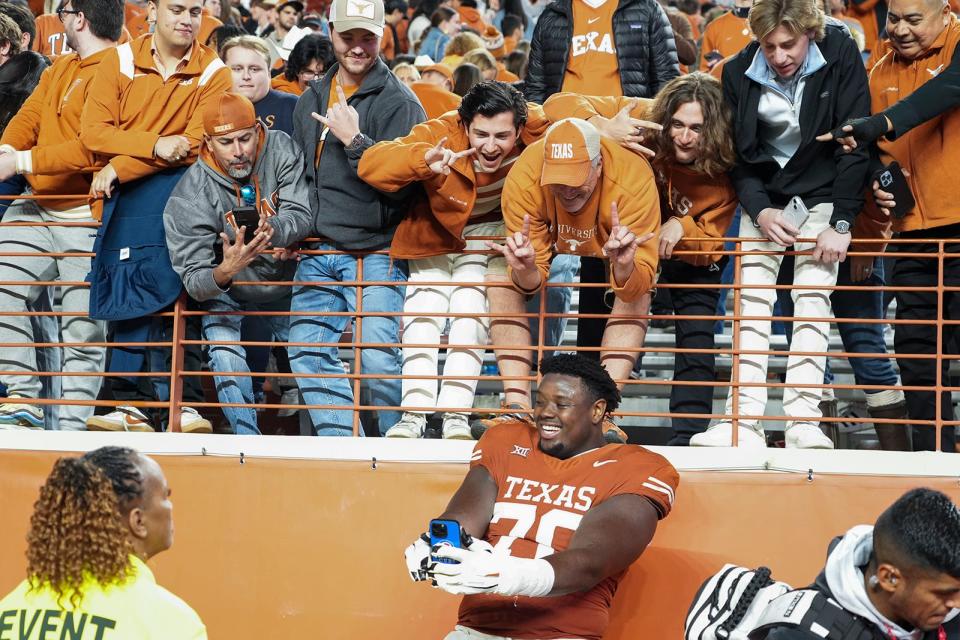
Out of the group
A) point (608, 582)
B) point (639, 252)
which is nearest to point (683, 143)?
point (639, 252)

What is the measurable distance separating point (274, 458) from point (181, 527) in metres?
0.55

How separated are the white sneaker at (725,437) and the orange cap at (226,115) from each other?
264cm

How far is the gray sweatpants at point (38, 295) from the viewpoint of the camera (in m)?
7.16

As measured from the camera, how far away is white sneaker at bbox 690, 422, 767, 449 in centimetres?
648

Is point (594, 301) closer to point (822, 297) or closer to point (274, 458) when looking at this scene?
point (822, 297)

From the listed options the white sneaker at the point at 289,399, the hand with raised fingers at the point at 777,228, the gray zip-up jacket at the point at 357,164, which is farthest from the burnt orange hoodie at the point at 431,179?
the white sneaker at the point at 289,399

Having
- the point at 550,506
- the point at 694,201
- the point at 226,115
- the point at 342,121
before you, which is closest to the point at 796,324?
the point at 694,201

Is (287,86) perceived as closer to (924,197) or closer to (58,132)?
(58,132)

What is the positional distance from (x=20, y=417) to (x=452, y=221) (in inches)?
95.3

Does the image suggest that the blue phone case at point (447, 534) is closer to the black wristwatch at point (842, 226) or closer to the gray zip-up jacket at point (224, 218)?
the gray zip-up jacket at point (224, 218)

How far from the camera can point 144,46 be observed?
285 inches

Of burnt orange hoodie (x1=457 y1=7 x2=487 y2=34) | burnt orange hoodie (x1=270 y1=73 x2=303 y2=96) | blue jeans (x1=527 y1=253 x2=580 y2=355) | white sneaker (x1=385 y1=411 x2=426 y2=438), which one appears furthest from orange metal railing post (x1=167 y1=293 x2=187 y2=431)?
burnt orange hoodie (x1=457 y1=7 x2=487 y2=34)

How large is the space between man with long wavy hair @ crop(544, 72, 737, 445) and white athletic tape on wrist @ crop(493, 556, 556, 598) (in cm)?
173

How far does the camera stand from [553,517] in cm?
554
